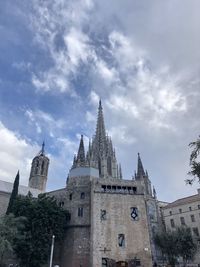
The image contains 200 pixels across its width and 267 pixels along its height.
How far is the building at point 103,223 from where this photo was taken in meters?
31.8

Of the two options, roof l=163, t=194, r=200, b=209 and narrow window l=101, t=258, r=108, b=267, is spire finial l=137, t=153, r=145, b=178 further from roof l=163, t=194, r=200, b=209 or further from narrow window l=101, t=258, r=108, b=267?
narrow window l=101, t=258, r=108, b=267

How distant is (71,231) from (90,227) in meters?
2.96

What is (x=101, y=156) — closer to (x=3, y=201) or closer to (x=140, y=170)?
(x=140, y=170)

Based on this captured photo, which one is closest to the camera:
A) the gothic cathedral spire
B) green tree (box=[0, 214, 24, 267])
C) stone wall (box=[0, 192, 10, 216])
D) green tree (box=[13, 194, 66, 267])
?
green tree (box=[0, 214, 24, 267])

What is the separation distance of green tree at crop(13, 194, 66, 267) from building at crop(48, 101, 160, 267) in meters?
2.51

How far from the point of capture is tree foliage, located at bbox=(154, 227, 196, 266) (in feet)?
108

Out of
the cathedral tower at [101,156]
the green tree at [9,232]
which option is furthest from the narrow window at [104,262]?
the cathedral tower at [101,156]

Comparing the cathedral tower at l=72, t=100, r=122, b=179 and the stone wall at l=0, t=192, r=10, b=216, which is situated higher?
the cathedral tower at l=72, t=100, r=122, b=179

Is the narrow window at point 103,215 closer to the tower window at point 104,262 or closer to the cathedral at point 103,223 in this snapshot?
the cathedral at point 103,223

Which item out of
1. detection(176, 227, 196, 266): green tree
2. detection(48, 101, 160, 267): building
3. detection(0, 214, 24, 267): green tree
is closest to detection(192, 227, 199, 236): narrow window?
detection(176, 227, 196, 266): green tree

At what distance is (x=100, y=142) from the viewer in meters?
81.9

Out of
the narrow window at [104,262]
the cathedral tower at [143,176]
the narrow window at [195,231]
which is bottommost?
the narrow window at [104,262]

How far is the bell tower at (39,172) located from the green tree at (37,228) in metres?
31.5

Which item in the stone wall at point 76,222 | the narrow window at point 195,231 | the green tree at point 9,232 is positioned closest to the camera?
the green tree at point 9,232
